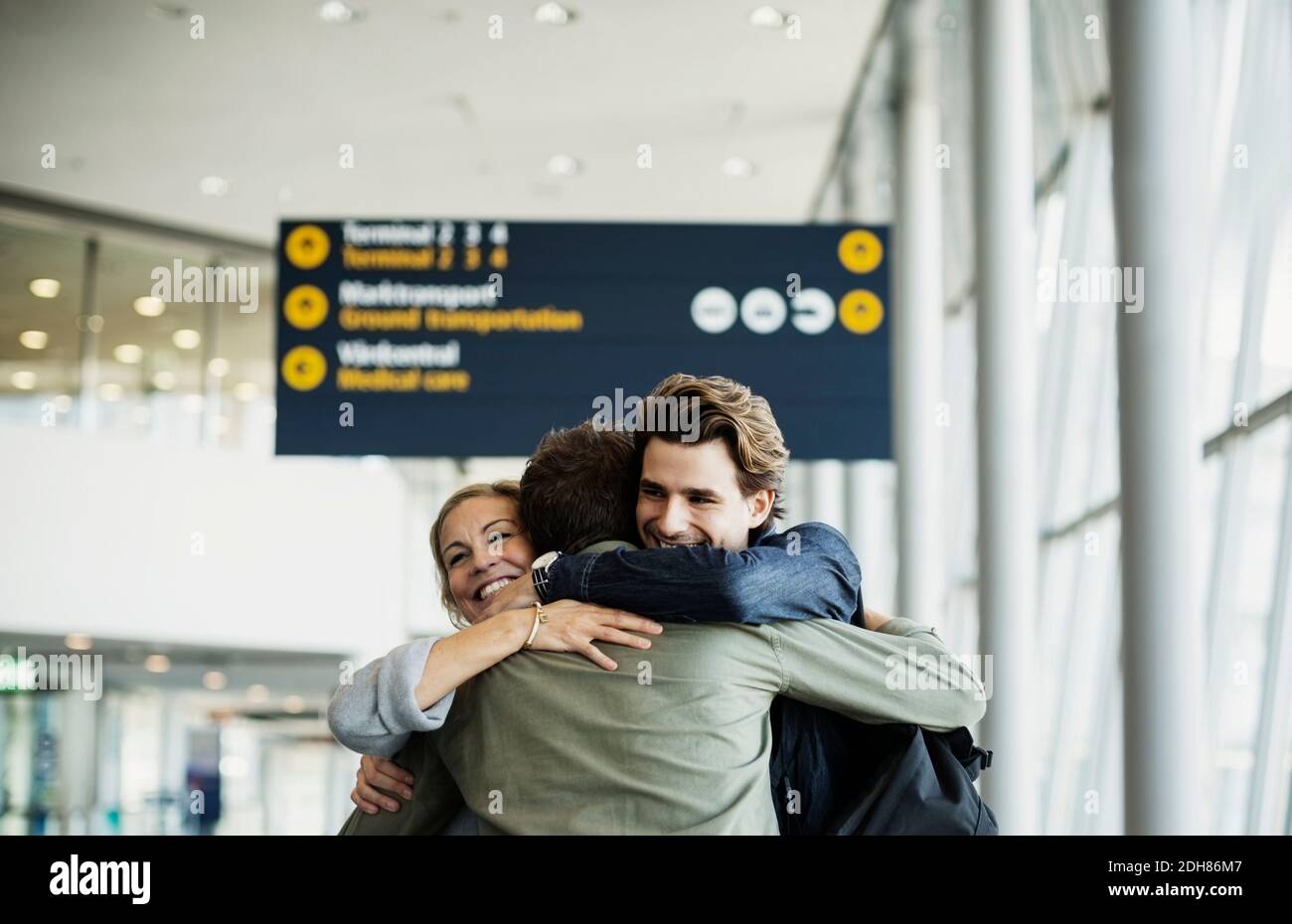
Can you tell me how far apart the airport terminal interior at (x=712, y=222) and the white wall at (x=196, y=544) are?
0.04 metres

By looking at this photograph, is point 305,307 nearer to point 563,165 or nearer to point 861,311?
point 861,311

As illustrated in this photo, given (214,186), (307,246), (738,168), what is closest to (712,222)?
(307,246)

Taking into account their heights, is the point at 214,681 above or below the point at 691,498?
below

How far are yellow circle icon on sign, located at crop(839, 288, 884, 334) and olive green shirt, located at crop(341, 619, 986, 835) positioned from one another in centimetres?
533

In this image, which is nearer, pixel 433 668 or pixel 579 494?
pixel 433 668

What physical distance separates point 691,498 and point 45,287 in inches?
536

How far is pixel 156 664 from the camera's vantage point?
18.7 meters

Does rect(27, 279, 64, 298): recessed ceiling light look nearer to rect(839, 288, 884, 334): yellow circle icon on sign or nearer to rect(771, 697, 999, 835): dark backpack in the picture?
rect(839, 288, 884, 334): yellow circle icon on sign

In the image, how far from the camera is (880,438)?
7.24 meters

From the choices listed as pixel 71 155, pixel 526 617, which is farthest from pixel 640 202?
pixel 526 617

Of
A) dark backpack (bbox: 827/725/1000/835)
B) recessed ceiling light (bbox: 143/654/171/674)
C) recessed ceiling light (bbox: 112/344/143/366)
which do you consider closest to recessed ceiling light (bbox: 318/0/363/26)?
dark backpack (bbox: 827/725/1000/835)

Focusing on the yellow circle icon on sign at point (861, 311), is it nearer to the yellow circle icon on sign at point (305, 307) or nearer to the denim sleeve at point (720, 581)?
the yellow circle icon on sign at point (305, 307)

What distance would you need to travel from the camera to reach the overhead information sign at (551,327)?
7.41 metres

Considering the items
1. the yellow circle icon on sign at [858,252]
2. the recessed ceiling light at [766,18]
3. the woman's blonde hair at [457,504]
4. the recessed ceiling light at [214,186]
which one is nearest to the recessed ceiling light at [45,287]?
the recessed ceiling light at [214,186]
